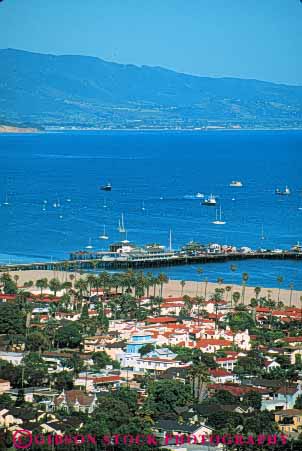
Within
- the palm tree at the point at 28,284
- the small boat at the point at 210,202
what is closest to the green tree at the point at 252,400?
the palm tree at the point at 28,284

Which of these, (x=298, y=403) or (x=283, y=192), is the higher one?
(x=283, y=192)

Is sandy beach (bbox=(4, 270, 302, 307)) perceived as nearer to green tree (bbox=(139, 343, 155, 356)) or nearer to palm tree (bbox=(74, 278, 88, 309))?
palm tree (bbox=(74, 278, 88, 309))

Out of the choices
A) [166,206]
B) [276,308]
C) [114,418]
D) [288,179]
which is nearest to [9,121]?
[288,179]

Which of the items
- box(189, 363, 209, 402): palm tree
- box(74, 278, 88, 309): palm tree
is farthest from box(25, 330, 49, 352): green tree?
box(74, 278, 88, 309): palm tree

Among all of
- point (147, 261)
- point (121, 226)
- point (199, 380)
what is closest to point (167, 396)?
point (199, 380)

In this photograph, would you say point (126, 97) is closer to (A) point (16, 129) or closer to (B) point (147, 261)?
(A) point (16, 129)

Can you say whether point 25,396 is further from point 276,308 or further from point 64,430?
point 276,308

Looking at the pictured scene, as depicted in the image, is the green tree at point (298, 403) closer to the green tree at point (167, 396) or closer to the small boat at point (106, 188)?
the green tree at point (167, 396)
